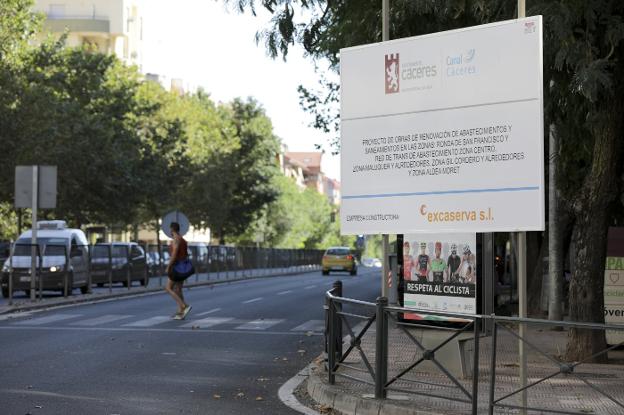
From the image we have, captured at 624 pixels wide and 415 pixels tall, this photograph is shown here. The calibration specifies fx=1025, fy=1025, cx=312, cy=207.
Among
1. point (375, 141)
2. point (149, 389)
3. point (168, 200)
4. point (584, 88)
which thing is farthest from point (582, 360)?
point (168, 200)

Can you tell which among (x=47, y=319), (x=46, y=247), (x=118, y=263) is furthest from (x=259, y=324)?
(x=118, y=263)

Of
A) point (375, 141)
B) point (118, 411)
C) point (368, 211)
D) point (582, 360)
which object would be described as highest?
point (375, 141)

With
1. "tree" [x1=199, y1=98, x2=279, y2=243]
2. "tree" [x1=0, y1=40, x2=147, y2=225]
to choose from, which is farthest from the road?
"tree" [x1=199, y1=98, x2=279, y2=243]

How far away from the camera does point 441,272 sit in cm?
1049

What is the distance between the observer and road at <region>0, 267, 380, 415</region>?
952 centimetres

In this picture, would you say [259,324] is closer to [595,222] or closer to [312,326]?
[312,326]

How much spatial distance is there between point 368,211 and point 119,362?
4.45 metres

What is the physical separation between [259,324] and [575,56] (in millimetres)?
9814

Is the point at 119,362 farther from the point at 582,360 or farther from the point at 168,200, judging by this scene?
the point at 168,200

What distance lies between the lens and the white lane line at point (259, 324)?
60.0 feet

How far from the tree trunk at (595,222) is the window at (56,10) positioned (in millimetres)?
79609

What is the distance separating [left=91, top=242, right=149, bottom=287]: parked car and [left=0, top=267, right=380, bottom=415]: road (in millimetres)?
9316

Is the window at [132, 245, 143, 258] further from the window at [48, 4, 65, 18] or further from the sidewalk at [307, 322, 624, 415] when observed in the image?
the window at [48, 4, 65, 18]

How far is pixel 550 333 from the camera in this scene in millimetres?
8484
